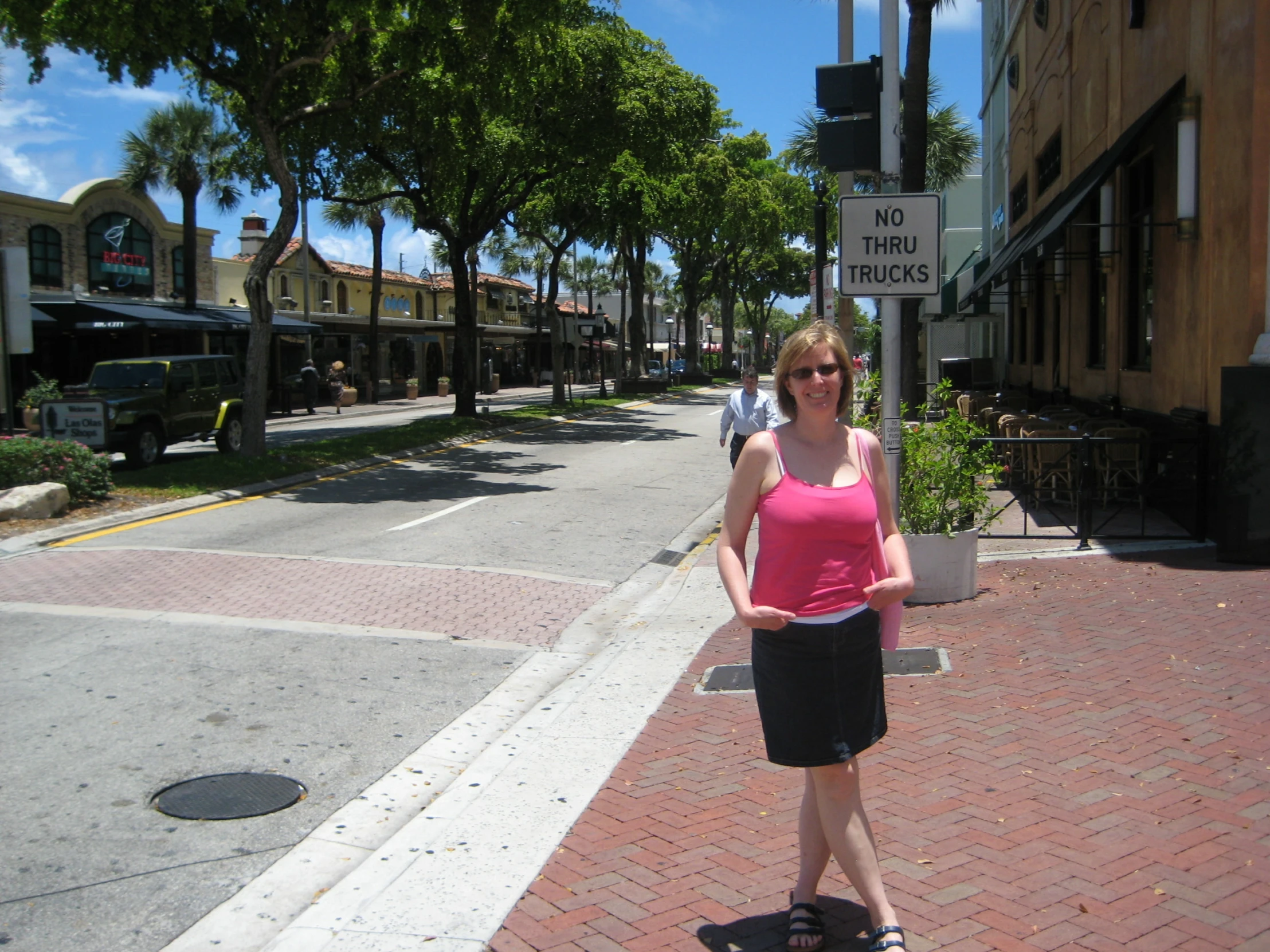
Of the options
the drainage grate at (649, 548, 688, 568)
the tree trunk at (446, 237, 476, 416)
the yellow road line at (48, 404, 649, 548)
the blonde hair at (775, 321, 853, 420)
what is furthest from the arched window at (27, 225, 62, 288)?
the blonde hair at (775, 321, 853, 420)

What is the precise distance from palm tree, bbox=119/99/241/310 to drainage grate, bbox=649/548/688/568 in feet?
91.7

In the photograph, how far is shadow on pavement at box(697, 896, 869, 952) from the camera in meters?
3.59

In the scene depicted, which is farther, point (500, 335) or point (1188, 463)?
point (500, 335)

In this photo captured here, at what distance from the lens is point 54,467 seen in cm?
1314

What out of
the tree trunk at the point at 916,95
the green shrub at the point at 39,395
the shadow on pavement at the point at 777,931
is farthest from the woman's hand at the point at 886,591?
the green shrub at the point at 39,395

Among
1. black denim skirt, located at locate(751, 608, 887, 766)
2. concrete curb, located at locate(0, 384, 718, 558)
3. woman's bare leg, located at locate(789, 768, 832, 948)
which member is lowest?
woman's bare leg, located at locate(789, 768, 832, 948)

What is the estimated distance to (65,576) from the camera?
9.73 m

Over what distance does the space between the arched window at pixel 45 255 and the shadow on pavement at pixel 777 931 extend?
33412 mm

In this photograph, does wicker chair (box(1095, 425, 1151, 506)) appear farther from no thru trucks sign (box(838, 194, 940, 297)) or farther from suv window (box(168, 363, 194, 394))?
suv window (box(168, 363, 194, 394))

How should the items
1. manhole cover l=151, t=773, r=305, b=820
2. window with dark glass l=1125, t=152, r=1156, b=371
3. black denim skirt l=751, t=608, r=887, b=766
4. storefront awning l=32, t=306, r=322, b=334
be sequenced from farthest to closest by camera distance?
storefront awning l=32, t=306, r=322, b=334, window with dark glass l=1125, t=152, r=1156, b=371, manhole cover l=151, t=773, r=305, b=820, black denim skirt l=751, t=608, r=887, b=766

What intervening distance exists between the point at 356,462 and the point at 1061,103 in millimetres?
13347

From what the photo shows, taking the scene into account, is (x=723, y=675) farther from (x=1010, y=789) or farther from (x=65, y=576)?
(x=65, y=576)

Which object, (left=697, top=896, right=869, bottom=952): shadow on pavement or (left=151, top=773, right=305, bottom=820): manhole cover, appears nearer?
(left=697, top=896, right=869, bottom=952): shadow on pavement

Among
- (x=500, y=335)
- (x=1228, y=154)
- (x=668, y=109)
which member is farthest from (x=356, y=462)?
(x=500, y=335)
